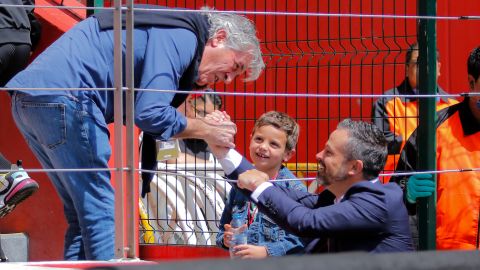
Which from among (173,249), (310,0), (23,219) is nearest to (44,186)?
(23,219)

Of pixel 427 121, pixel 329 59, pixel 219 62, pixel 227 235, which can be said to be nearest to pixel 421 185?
pixel 427 121

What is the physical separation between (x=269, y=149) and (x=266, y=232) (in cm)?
45

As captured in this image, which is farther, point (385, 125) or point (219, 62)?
point (385, 125)

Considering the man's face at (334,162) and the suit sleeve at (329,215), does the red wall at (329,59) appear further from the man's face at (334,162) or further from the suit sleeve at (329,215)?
the suit sleeve at (329,215)

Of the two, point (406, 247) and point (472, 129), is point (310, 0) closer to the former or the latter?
point (472, 129)

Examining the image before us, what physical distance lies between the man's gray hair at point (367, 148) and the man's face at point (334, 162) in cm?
2

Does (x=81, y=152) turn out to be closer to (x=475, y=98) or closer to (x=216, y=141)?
(x=216, y=141)

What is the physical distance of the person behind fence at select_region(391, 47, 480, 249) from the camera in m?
5.06

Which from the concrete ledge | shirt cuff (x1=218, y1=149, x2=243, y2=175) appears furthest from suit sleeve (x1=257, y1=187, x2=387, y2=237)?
the concrete ledge

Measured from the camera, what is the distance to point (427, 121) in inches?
202

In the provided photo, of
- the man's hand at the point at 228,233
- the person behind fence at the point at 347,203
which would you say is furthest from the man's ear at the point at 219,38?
the man's hand at the point at 228,233

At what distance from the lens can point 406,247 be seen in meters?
3.76

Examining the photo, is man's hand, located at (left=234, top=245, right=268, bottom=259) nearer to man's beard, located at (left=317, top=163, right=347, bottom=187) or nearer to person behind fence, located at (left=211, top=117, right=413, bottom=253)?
person behind fence, located at (left=211, top=117, right=413, bottom=253)

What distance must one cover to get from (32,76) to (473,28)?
4.96 meters
